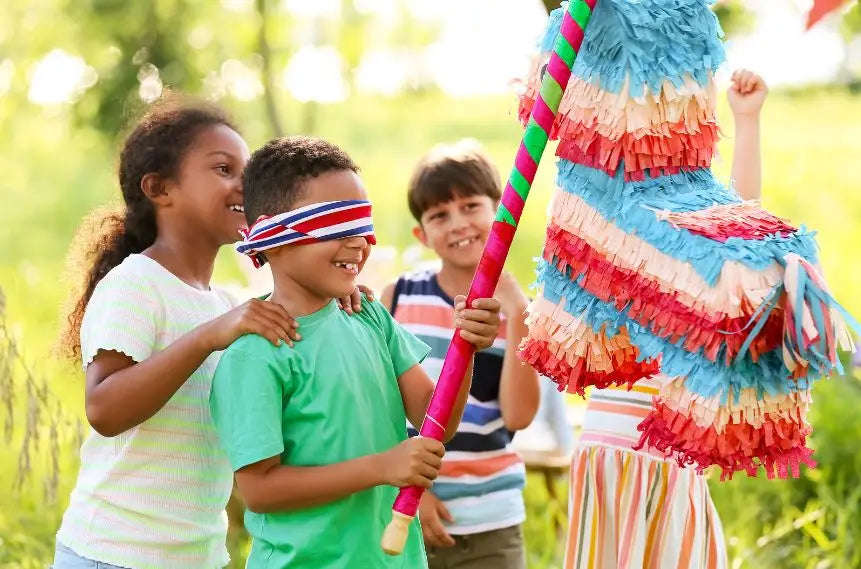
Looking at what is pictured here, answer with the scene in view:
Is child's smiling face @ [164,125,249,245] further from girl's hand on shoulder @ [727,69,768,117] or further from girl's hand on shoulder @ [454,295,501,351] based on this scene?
girl's hand on shoulder @ [727,69,768,117]

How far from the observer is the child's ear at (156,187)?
6.10ft

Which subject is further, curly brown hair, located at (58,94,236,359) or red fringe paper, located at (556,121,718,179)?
curly brown hair, located at (58,94,236,359)

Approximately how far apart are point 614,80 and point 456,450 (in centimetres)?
99

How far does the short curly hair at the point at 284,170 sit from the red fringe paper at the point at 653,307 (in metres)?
0.33

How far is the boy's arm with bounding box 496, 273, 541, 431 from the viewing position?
209 centimetres

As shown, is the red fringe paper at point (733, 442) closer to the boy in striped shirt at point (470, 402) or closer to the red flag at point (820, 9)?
the boy in striped shirt at point (470, 402)

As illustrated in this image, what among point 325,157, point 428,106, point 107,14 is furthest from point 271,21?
point 428,106

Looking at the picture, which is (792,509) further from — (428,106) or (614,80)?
(428,106)

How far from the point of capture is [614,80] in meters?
1.41

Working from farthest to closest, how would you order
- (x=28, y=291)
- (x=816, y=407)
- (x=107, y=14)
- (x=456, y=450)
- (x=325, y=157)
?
(x=28, y=291)
(x=107, y=14)
(x=816, y=407)
(x=456, y=450)
(x=325, y=157)

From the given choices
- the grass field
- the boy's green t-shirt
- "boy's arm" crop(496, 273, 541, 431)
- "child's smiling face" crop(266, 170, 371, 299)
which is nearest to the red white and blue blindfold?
"child's smiling face" crop(266, 170, 371, 299)

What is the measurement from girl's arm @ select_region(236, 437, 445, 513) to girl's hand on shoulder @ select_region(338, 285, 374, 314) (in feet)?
0.85

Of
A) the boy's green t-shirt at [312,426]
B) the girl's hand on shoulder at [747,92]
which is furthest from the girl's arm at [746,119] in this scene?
the boy's green t-shirt at [312,426]

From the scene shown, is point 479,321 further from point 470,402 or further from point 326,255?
point 470,402
